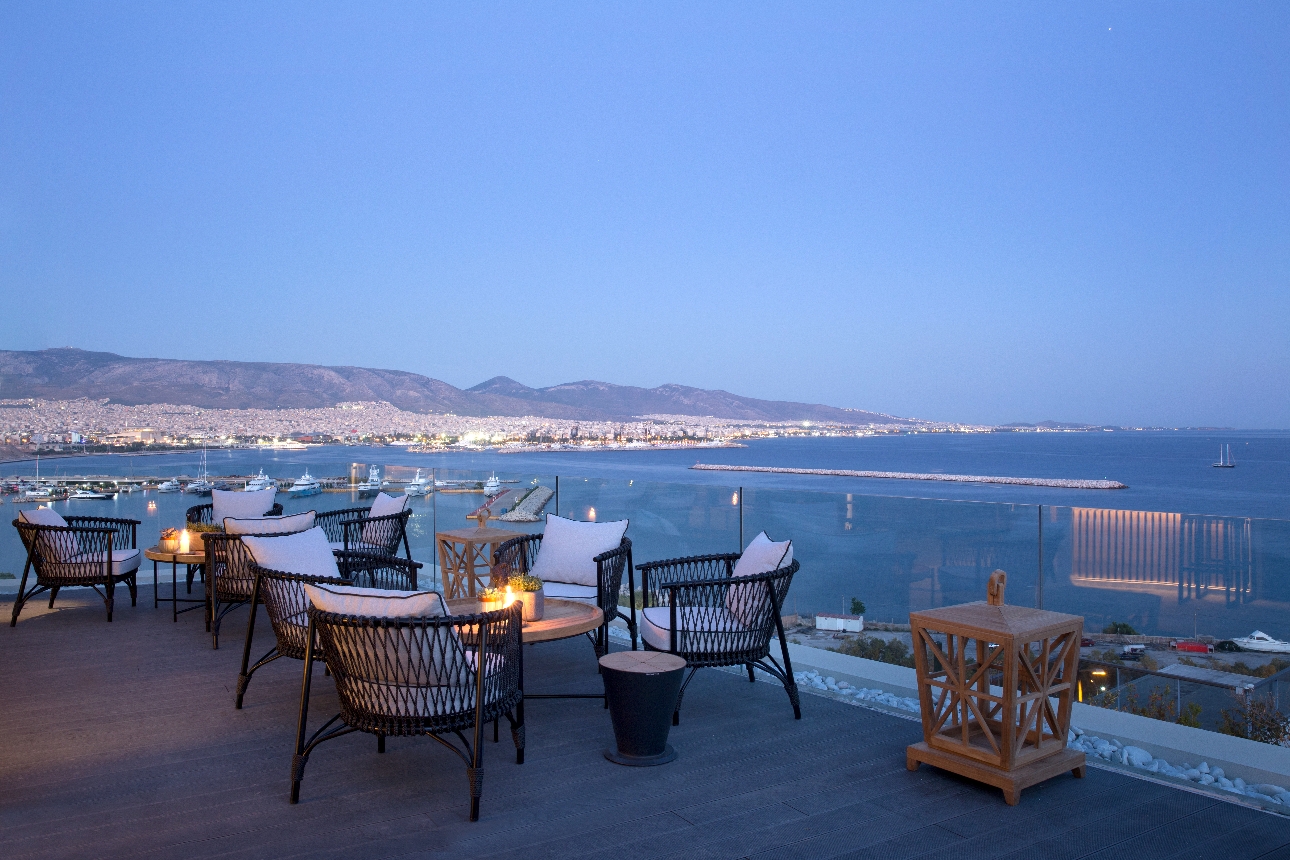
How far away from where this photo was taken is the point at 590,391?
6322cm

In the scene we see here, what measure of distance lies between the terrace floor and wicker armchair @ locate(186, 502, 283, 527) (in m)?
3.33

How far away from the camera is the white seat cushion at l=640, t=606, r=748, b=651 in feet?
13.8

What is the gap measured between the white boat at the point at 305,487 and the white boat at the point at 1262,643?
8127 mm

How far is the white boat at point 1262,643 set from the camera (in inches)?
153

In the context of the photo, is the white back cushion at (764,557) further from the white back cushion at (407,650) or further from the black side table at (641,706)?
the white back cushion at (407,650)

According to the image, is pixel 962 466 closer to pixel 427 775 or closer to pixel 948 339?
pixel 948 339

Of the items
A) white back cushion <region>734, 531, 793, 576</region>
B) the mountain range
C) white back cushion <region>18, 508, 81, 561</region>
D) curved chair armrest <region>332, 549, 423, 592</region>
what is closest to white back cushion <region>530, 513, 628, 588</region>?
curved chair armrest <region>332, 549, 423, 592</region>

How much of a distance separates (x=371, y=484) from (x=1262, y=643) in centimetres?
773

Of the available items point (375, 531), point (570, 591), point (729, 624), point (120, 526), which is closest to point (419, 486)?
point (375, 531)

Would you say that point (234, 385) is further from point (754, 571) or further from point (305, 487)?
point (754, 571)

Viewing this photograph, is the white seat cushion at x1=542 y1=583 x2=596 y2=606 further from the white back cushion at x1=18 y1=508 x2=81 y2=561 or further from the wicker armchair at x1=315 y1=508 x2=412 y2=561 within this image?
the white back cushion at x1=18 y1=508 x2=81 y2=561

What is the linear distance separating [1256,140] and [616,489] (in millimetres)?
Result: 45219

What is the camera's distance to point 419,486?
28.7 ft

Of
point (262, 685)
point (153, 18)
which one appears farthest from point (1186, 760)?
point (153, 18)
